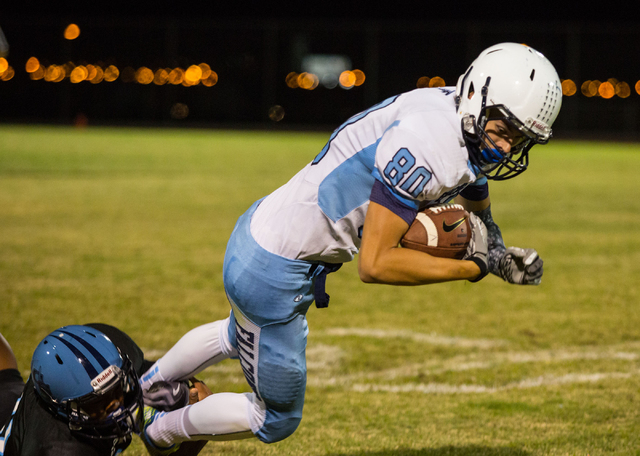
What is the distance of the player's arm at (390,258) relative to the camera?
225cm

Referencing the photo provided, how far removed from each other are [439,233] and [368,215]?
0.99 ft

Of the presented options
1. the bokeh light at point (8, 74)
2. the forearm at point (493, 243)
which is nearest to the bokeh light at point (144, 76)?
the bokeh light at point (8, 74)

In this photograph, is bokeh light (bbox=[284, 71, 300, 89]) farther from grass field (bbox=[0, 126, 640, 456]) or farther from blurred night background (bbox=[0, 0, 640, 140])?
grass field (bbox=[0, 126, 640, 456])

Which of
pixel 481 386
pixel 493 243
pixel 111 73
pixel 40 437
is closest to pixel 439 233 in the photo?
pixel 493 243

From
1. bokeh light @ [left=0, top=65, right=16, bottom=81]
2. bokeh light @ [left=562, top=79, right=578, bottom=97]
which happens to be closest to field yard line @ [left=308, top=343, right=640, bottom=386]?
bokeh light @ [left=562, top=79, right=578, bottom=97]

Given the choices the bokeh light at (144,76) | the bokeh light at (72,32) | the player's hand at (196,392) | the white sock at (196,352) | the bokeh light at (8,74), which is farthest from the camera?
the bokeh light at (8,74)

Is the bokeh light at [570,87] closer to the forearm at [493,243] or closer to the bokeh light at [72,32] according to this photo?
the bokeh light at [72,32]

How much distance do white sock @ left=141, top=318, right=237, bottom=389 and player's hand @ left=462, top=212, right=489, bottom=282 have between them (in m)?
1.02

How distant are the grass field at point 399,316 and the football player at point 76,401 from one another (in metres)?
0.90

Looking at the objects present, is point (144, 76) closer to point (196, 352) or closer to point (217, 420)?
point (196, 352)

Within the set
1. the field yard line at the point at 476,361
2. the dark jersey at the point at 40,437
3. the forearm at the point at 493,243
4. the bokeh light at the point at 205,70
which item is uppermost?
the forearm at the point at 493,243

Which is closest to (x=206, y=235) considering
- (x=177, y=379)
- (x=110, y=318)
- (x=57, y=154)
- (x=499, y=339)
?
(x=110, y=318)

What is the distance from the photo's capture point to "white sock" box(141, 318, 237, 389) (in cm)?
284

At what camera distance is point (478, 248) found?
2473 millimetres
